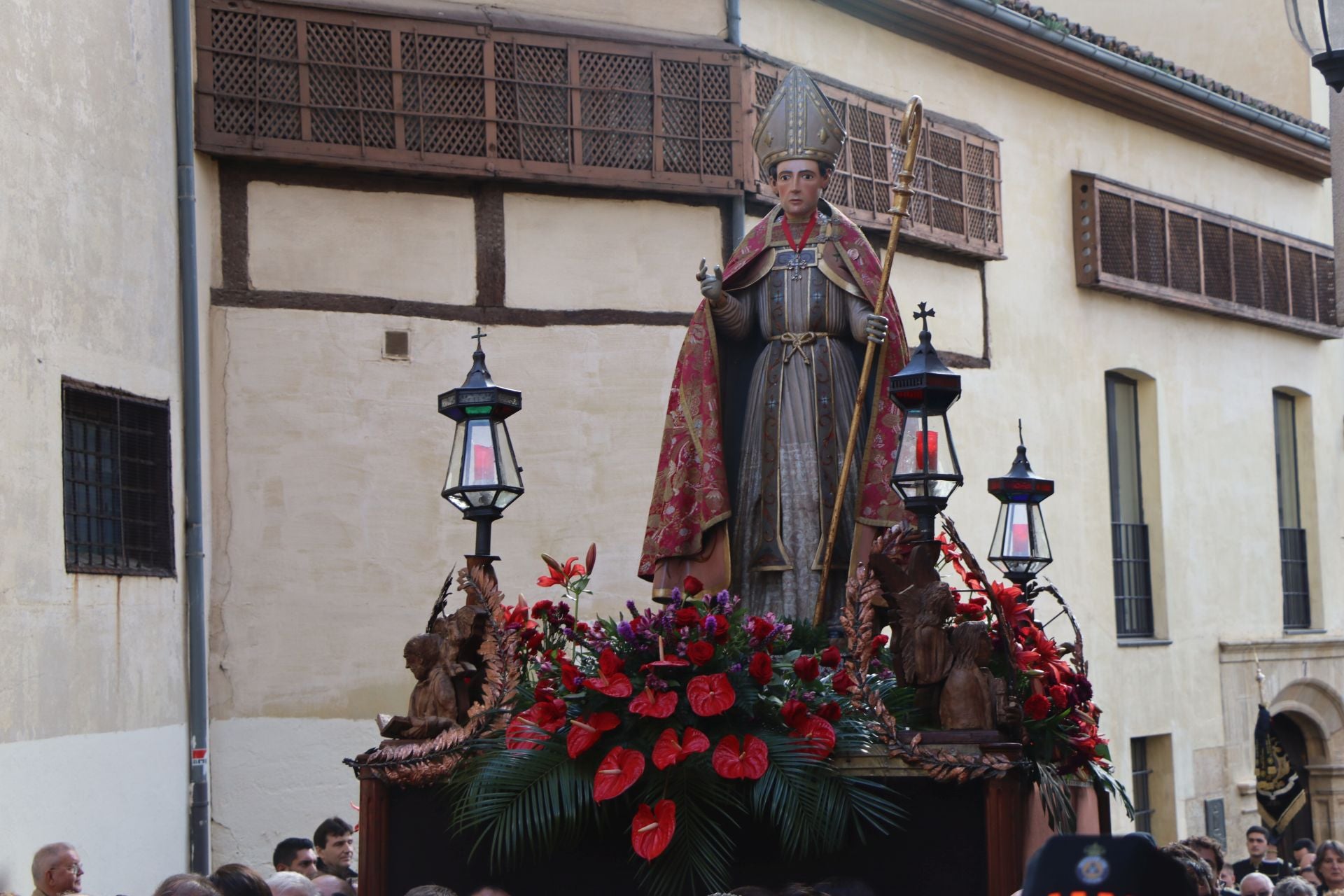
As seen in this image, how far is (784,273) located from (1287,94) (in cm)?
1469

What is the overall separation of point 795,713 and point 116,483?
5660 mm

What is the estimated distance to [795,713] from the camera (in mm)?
6305

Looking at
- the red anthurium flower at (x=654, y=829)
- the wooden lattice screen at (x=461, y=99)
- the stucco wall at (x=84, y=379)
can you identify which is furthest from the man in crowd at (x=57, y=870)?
the wooden lattice screen at (x=461, y=99)

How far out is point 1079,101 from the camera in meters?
17.6

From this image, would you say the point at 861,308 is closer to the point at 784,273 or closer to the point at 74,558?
the point at 784,273

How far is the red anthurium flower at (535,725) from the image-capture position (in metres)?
6.36

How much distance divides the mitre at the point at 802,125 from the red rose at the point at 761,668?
236 cm

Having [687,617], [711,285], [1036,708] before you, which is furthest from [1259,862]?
[687,617]

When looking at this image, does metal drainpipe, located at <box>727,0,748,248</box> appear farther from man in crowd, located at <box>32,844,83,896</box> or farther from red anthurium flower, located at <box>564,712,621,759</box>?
red anthurium flower, located at <box>564,712,621,759</box>

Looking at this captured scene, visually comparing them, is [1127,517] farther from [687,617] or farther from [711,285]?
[687,617]

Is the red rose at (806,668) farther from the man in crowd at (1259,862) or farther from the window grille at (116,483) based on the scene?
the man in crowd at (1259,862)

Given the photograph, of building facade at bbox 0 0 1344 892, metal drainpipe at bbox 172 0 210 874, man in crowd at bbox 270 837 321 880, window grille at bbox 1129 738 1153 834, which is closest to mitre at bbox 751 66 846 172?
man in crowd at bbox 270 837 321 880

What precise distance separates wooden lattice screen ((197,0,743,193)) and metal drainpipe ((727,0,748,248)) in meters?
0.12


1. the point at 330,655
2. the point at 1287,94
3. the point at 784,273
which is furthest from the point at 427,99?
the point at 1287,94
